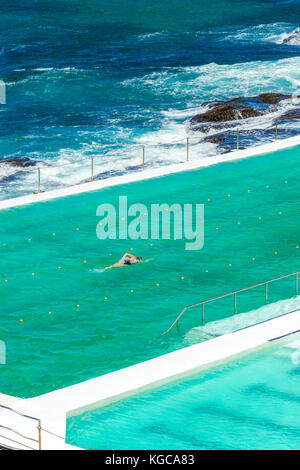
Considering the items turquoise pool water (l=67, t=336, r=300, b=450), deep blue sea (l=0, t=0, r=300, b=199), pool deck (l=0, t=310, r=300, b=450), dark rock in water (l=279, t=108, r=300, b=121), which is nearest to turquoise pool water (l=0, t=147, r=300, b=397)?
pool deck (l=0, t=310, r=300, b=450)

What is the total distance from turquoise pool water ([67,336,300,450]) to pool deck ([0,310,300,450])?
18 cm

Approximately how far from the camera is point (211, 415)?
14.9 m

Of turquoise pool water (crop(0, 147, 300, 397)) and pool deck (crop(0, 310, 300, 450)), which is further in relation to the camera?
turquoise pool water (crop(0, 147, 300, 397))

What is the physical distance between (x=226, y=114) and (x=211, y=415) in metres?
25.5

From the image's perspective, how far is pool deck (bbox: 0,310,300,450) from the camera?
1437 cm

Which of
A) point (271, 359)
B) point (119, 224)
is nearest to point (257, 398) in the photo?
point (271, 359)

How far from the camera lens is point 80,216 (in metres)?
24.0

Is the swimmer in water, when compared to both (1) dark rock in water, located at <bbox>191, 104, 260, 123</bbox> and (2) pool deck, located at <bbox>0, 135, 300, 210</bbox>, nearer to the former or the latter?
(2) pool deck, located at <bbox>0, 135, 300, 210</bbox>

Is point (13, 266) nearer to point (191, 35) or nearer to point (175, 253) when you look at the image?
point (175, 253)

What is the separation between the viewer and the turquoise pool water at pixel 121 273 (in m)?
16.8

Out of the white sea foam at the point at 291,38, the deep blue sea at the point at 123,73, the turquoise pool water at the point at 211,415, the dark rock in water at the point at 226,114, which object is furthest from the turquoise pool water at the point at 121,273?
the white sea foam at the point at 291,38

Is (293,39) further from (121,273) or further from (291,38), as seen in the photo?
(121,273)
